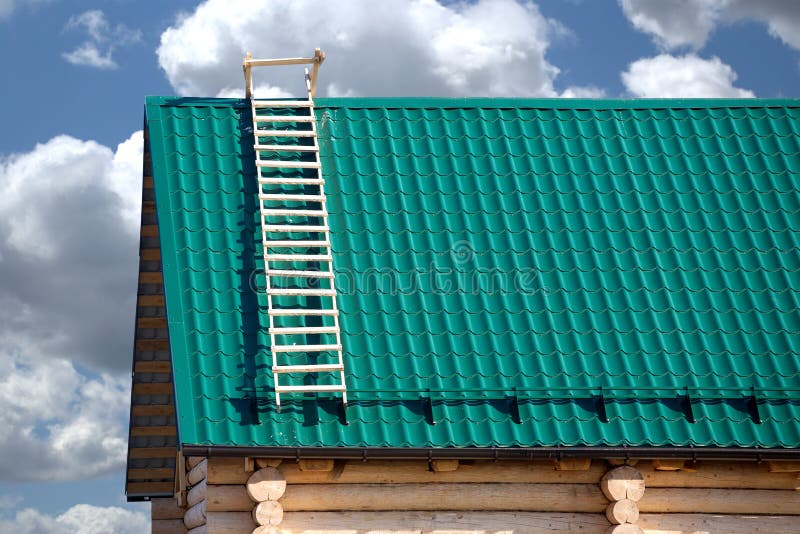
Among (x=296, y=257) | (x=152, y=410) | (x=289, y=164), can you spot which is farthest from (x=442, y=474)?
(x=152, y=410)

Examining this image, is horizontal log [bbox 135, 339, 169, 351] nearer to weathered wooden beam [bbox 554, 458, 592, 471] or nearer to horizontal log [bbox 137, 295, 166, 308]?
horizontal log [bbox 137, 295, 166, 308]

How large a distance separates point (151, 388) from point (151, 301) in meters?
1.34

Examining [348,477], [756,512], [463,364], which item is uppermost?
[463,364]

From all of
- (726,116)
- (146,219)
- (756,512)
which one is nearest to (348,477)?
(756,512)

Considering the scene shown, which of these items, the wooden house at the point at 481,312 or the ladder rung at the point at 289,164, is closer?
the wooden house at the point at 481,312

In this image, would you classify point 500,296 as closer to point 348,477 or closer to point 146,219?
point 348,477

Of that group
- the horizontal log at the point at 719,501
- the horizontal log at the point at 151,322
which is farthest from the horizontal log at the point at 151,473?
the horizontal log at the point at 719,501

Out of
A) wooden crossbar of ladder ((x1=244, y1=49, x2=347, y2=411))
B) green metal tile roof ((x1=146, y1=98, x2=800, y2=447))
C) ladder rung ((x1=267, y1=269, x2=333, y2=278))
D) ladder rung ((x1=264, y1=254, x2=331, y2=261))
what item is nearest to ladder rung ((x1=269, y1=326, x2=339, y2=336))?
wooden crossbar of ladder ((x1=244, y1=49, x2=347, y2=411))

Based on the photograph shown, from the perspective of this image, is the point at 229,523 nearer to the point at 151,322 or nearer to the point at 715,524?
the point at 715,524

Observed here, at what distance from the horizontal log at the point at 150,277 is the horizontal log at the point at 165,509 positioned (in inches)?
125

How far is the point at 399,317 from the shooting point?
12.1 m

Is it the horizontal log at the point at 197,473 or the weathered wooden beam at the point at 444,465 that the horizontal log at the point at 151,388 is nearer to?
the horizontal log at the point at 197,473

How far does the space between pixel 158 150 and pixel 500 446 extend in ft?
18.1

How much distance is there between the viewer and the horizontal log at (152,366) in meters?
15.7
